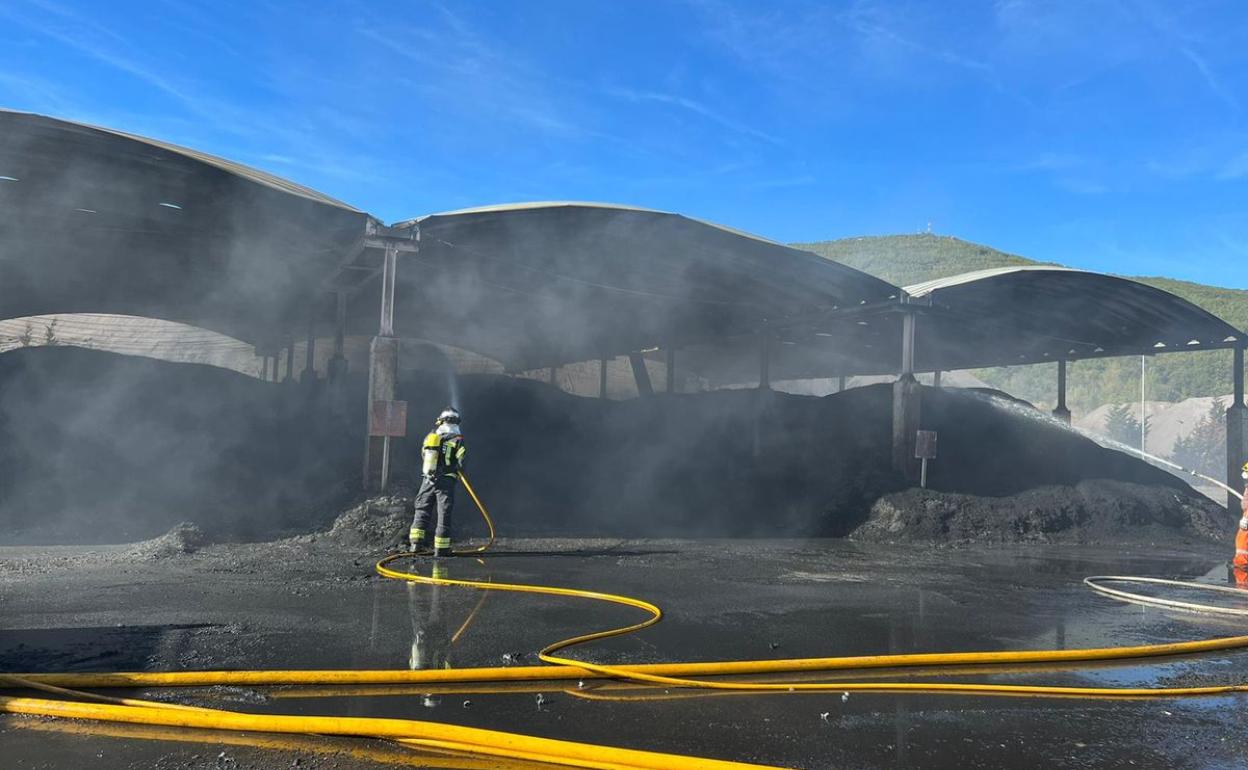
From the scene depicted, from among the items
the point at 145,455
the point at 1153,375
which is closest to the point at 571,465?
the point at 145,455

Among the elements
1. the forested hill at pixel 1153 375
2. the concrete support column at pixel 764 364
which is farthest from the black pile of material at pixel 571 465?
the forested hill at pixel 1153 375

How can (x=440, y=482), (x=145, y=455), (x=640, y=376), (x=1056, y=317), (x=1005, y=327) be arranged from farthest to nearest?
1. (x=640, y=376)
2. (x=1005, y=327)
3. (x=1056, y=317)
4. (x=145, y=455)
5. (x=440, y=482)

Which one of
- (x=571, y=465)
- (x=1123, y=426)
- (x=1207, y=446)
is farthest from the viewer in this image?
(x=1123, y=426)

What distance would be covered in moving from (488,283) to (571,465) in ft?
15.4

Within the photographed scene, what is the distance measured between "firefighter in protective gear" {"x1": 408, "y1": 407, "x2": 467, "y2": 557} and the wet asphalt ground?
54cm

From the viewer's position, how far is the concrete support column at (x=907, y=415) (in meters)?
A: 16.0

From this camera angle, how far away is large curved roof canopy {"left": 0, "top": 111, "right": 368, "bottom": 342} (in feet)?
38.1

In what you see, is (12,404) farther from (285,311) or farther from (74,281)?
(285,311)

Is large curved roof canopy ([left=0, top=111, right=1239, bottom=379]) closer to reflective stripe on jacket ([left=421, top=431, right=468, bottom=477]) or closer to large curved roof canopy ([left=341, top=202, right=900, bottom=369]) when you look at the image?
large curved roof canopy ([left=341, top=202, right=900, bottom=369])

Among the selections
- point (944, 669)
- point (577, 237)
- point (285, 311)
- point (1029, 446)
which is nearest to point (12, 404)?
point (285, 311)

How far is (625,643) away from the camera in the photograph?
559 cm

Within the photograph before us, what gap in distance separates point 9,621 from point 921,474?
14.6m

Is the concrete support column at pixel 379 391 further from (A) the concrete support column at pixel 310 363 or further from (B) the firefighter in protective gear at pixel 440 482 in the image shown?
(A) the concrete support column at pixel 310 363

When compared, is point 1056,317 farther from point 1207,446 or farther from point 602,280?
point 1207,446
